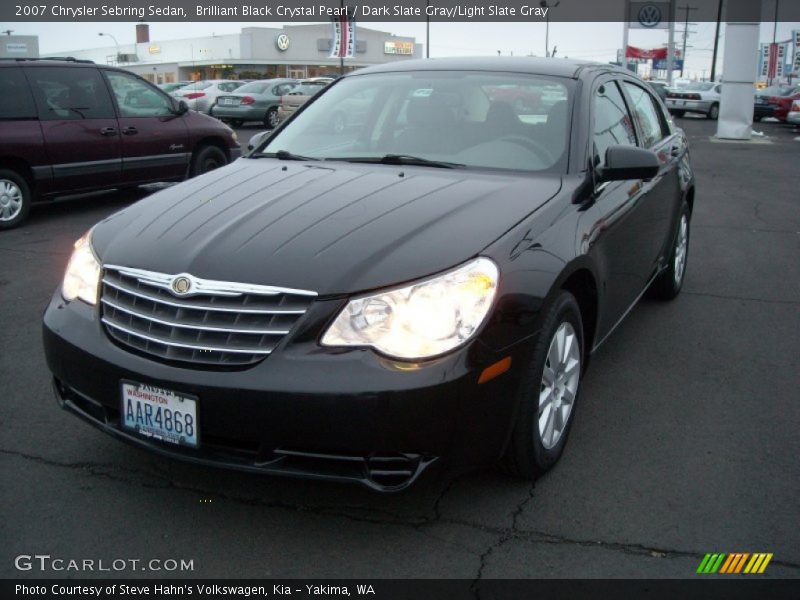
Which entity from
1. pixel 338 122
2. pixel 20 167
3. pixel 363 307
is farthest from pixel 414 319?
pixel 20 167

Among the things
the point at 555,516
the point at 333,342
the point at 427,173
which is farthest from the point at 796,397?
the point at 333,342

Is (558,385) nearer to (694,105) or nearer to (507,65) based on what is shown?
(507,65)

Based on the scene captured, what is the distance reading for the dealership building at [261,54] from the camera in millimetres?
66938

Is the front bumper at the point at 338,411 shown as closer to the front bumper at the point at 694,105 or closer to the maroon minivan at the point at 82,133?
the maroon minivan at the point at 82,133

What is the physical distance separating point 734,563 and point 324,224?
1.84 metres

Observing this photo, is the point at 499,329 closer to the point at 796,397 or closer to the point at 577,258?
the point at 577,258

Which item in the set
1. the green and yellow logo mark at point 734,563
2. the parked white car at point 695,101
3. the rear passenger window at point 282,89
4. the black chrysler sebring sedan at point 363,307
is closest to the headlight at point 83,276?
the black chrysler sebring sedan at point 363,307

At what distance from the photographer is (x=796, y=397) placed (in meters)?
4.17

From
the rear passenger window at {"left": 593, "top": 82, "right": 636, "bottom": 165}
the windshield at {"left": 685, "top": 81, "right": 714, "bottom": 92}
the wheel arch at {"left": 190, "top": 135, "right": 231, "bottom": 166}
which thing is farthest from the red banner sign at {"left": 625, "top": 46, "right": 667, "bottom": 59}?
the rear passenger window at {"left": 593, "top": 82, "right": 636, "bottom": 165}

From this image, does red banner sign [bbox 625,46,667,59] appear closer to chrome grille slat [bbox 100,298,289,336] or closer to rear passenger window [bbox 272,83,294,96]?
rear passenger window [bbox 272,83,294,96]

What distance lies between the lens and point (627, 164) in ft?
12.1

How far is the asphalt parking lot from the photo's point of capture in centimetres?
277

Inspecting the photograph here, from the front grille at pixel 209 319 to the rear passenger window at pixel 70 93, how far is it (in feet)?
22.3

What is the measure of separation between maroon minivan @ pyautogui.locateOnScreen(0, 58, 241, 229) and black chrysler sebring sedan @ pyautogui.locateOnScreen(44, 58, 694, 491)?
5503 millimetres
